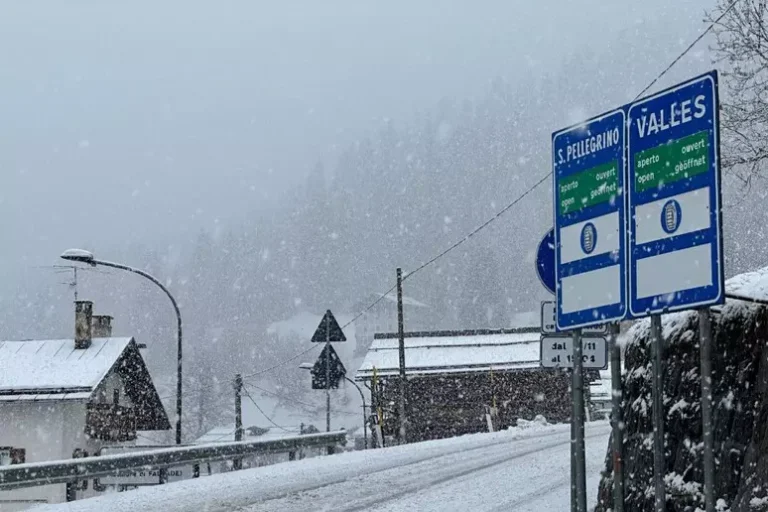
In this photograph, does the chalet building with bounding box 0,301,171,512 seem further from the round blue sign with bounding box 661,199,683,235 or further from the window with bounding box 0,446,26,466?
the round blue sign with bounding box 661,199,683,235

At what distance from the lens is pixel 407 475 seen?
15.2m

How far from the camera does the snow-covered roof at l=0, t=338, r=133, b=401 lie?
3872 centimetres

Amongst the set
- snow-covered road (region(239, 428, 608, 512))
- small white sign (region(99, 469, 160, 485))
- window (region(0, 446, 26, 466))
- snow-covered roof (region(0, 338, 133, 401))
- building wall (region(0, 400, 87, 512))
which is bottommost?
window (region(0, 446, 26, 466))

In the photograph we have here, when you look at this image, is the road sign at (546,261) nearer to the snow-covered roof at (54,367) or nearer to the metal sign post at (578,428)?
the metal sign post at (578,428)

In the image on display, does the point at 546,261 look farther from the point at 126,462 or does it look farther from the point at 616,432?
the point at 126,462

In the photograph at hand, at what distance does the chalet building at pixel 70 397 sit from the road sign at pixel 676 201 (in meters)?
34.8

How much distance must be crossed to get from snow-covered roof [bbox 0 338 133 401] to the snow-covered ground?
2275 cm

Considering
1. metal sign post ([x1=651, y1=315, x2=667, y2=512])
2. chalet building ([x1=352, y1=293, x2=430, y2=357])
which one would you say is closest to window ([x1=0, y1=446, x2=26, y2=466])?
metal sign post ([x1=651, y1=315, x2=667, y2=512])

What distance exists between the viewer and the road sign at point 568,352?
8719 mm

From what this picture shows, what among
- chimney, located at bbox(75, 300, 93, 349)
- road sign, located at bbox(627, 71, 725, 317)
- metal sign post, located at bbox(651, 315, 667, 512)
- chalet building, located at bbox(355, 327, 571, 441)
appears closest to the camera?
road sign, located at bbox(627, 71, 725, 317)

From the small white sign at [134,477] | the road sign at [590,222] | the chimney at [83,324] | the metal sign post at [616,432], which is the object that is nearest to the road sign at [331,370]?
the small white sign at [134,477]

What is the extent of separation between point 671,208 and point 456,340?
1549 inches

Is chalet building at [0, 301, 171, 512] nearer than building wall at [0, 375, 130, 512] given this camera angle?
Yes

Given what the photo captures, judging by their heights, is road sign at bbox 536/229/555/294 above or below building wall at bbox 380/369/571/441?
above
